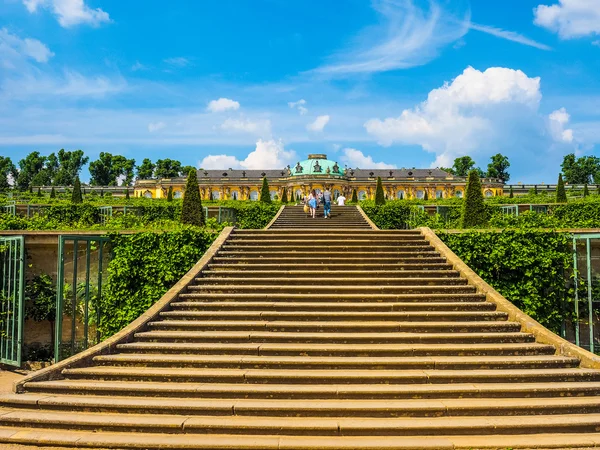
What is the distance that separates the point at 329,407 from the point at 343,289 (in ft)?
11.4

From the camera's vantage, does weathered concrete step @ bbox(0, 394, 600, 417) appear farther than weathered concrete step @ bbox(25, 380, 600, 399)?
No

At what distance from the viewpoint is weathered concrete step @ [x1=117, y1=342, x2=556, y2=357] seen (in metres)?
7.14

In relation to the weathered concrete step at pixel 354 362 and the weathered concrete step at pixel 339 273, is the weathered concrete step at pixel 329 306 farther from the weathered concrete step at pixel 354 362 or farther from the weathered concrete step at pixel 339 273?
the weathered concrete step at pixel 354 362

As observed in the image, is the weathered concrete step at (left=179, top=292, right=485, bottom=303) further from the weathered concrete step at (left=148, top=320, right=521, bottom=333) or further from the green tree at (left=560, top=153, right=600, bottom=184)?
the green tree at (left=560, top=153, right=600, bottom=184)

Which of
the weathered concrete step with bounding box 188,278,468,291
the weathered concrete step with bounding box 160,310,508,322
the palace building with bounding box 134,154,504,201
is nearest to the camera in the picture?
the weathered concrete step with bounding box 160,310,508,322

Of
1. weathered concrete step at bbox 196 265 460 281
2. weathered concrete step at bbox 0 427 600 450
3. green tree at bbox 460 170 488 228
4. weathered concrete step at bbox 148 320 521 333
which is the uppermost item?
green tree at bbox 460 170 488 228

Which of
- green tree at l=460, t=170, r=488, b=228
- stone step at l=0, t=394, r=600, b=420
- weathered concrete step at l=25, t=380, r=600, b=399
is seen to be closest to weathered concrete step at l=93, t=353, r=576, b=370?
weathered concrete step at l=25, t=380, r=600, b=399

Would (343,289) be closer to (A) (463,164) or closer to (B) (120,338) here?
(B) (120,338)

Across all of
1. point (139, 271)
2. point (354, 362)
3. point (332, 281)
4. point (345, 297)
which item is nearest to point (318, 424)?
point (354, 362)

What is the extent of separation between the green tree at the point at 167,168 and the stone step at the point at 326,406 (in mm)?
91375

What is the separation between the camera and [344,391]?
6180 millimetres

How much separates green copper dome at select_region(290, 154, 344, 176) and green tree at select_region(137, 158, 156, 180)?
32.1 m

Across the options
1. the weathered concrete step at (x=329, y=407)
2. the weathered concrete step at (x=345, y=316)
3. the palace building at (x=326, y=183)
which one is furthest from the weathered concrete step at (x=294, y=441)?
the palace building at (x=326, y=183)

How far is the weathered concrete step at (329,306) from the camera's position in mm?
8438
